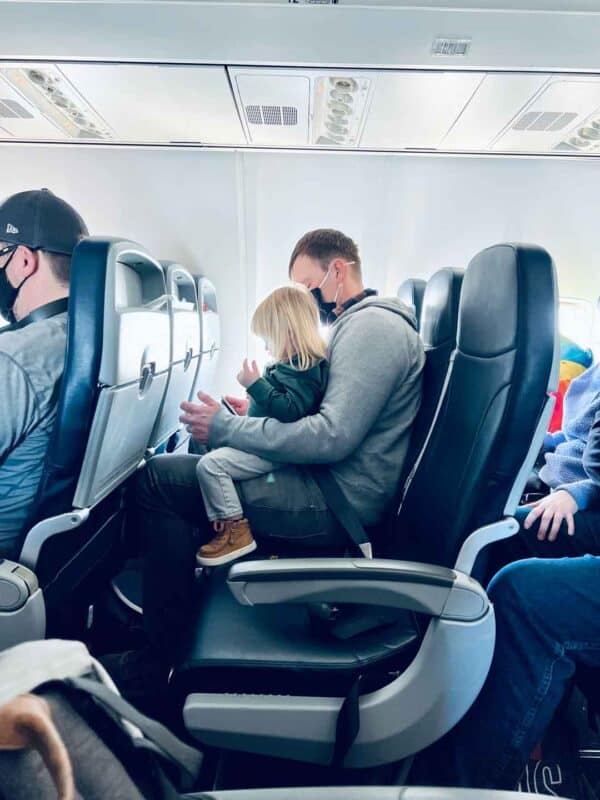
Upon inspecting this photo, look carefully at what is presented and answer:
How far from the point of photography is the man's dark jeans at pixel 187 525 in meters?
1.43

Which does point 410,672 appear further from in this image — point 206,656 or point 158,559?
point 158,559

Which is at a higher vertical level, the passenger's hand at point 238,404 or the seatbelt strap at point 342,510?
the passenger's hand at point 238,404

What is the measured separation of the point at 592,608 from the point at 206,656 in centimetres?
88

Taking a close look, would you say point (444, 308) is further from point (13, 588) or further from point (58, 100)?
point (58, 100)

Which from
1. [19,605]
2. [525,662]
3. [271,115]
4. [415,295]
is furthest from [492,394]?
[271,115]

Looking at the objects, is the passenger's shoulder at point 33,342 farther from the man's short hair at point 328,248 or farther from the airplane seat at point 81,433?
the man's short hair at point 328,248

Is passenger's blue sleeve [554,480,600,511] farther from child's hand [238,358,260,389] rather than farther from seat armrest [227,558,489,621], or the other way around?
child's hand [238,358,260,389]

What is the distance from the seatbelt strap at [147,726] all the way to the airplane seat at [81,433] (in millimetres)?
810

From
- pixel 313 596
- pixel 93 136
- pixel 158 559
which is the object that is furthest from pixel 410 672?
pixel 93 136

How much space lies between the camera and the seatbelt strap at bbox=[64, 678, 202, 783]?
0.50 metres

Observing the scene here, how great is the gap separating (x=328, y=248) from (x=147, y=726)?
1.75 metres

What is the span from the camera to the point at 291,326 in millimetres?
1826

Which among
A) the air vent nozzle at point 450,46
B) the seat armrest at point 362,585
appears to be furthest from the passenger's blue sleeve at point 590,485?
the air vent nozzle at point 450,46

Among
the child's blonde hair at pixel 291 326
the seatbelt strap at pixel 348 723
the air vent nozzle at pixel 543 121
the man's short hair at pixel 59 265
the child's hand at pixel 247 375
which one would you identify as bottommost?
the seatbelt strap at pixel 348 723
